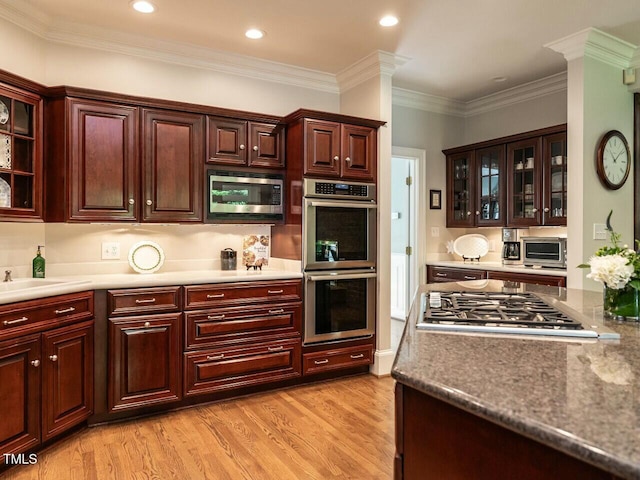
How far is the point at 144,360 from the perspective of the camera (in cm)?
287

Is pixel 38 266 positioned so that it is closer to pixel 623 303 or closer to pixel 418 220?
pixel 623 303

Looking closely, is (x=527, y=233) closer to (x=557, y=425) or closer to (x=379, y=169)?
(x=379, y=169)

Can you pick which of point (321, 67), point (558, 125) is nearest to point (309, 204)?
point (321, 67)

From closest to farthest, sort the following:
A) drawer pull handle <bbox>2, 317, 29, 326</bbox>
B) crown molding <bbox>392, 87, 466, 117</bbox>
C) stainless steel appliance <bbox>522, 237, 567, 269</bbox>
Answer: drawer pull handle <bbox>2, 317, 29, 326</bbox>
stainless steel appliance <bbox>522, 237, 567, 269</bbox>
crown molding <bbox>392, 87, 466, 117</bbox>

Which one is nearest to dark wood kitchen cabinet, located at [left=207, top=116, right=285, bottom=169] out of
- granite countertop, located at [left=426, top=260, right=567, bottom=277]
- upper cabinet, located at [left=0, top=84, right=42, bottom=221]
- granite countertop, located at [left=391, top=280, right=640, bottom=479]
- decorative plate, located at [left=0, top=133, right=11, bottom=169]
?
upper cabinet, located at [left=0, top=84, right=42, bottom=221]

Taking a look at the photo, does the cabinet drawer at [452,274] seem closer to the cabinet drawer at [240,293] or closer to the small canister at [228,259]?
the cabinet drawer at [240,293]

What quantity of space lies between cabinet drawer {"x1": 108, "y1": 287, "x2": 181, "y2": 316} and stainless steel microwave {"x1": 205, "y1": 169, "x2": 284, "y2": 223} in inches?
28.9

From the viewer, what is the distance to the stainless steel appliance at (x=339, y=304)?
3.48 metres

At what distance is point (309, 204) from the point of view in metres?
3.46

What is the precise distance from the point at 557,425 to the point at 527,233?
4.44 metres

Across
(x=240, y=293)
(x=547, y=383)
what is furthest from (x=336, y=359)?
(x=547, y=383)

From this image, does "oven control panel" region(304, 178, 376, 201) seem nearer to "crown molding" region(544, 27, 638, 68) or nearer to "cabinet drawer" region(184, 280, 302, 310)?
"cabinet drawer" region(184, 280, 302, 310)

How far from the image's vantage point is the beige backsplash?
297cm

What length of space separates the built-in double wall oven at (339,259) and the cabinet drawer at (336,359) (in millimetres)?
117
